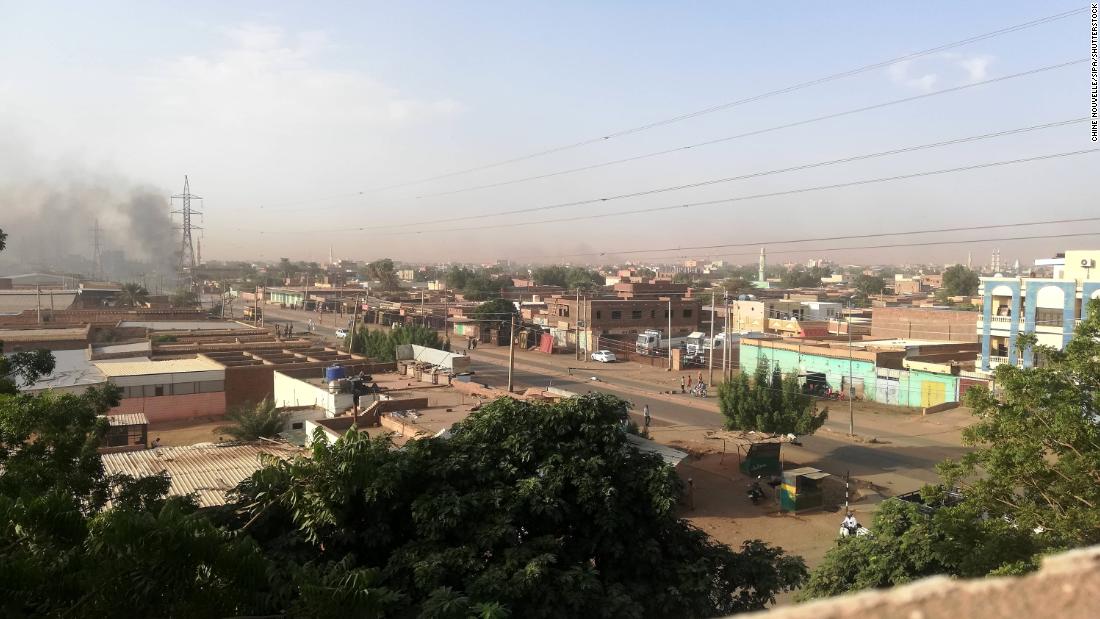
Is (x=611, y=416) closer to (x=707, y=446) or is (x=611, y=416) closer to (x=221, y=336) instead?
(x=707, y=446)

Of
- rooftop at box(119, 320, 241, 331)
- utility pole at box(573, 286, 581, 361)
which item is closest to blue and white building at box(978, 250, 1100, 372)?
utility pole at box(573, 286, 581, 361)

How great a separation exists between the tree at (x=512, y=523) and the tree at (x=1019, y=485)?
1531 millimetres

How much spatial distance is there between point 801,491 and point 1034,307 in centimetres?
1713

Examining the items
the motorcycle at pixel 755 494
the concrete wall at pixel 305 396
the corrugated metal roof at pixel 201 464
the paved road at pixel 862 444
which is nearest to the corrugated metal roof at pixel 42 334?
the concrete wall at pixel 305 396

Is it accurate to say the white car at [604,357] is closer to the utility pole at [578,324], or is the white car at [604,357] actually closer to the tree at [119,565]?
the utility pole at [578,324]

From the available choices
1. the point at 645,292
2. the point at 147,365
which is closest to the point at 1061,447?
the point at 147,365

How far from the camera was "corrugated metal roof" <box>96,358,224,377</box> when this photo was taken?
23644 millimetres

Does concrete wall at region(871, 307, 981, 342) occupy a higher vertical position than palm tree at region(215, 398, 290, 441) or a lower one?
higher

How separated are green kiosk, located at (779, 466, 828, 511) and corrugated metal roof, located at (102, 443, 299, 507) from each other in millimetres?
10102

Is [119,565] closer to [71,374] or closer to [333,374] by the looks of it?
[333,374]

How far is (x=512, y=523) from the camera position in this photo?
6121 millimetres

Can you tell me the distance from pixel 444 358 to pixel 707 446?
55.3ft

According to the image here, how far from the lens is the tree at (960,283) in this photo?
278 feet

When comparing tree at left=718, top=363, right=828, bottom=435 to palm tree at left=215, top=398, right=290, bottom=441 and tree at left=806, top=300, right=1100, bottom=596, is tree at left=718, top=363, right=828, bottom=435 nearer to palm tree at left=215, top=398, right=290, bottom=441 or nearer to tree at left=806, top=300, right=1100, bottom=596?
tree at left=806, top=300, right=1100, bottom=596
